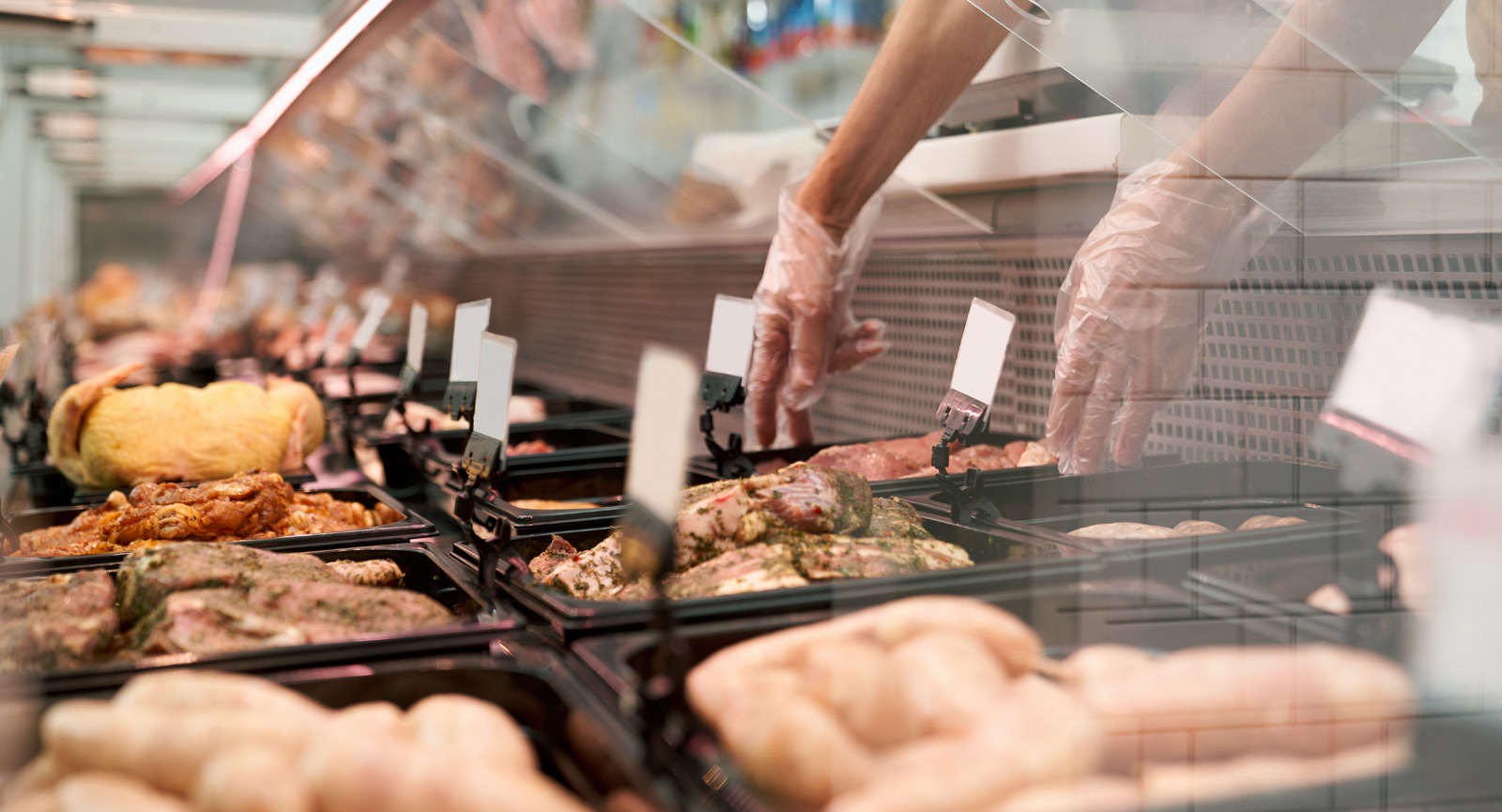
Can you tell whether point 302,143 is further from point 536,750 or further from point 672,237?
point 536,750

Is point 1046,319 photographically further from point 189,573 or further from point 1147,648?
point 189,573

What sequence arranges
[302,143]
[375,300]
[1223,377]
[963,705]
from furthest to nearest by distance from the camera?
[302,143], [375,300], [1223,377], [963,705]

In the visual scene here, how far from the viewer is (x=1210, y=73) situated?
41.2 inches

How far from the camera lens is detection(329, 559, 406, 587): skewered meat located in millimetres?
1176

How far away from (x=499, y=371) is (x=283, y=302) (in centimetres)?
453

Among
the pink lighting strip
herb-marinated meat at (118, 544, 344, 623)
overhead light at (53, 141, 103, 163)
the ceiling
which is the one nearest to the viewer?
→ herb-marinated meat at (118, 544, 344, 623)

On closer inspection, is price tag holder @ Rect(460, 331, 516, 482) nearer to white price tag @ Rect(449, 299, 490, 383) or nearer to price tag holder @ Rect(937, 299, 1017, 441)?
white price tag @ Rect(449, 299, 490, 383)

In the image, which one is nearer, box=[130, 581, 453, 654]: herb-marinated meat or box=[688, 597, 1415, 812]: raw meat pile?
box=[688, 597, 1415, 812]: raw meat pile

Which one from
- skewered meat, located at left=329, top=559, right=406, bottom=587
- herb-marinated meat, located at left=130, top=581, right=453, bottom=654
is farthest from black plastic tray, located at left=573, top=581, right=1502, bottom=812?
skewered meat, located at left=329, top=559, right=406, bottom=587

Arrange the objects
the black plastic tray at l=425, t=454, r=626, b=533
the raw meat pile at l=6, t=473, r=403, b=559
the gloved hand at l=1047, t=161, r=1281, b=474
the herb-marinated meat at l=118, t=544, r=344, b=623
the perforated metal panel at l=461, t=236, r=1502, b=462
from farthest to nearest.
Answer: the black plastic tray at l=425, t=454, r=626, b=533 < the raw meat pile at l=6, t=473, r=403, b=559 < the gloved hand at l=1047, t=161, r=1281, b=474 < the perforated metal panel at l=461, t=236, r=1502, b=462 < the herb-marinated meat at l=118, t=544, r=344, b=623

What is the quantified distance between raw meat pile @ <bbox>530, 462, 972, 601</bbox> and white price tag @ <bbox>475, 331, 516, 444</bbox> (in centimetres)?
18

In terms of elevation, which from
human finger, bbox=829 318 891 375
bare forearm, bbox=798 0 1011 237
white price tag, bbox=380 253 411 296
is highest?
white price tag, bbox=380 253 411 296

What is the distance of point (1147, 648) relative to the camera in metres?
0.78

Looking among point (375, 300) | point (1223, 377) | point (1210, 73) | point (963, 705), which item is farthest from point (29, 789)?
point (375, 300)
